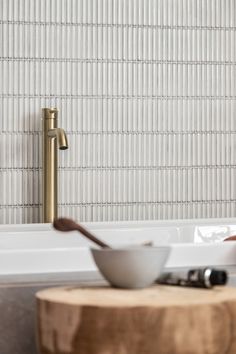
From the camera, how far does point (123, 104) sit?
111 inches

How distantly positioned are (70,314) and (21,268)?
34 centimetres

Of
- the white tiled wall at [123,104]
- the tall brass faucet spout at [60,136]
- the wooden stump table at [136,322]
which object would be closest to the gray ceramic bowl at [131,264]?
the wooden stump table at [136,322]

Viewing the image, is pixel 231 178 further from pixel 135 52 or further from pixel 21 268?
pixel 21 268

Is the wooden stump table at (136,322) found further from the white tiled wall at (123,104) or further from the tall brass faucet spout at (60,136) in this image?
the white tiled wall at (123,104)

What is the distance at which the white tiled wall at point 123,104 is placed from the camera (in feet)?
8.98

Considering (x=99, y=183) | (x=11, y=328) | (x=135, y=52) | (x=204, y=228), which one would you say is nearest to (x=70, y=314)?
(x=11, y=328)

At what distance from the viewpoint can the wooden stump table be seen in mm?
1252

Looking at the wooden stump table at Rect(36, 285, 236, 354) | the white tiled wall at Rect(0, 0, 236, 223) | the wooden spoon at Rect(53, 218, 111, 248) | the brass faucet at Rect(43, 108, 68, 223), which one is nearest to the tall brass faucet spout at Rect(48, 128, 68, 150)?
the brass faucet at Rect(43, 108, 68, 223)

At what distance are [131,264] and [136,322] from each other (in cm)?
12

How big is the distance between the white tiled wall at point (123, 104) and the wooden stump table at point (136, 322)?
4.78ft

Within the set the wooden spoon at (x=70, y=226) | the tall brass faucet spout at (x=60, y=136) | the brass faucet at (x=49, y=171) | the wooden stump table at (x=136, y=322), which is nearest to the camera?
the wooden stump table at (x=136, y=322)

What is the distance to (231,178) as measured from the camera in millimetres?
2928

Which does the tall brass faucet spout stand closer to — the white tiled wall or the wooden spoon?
the white tiled wall

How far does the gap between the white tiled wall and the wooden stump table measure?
1.46 metres
